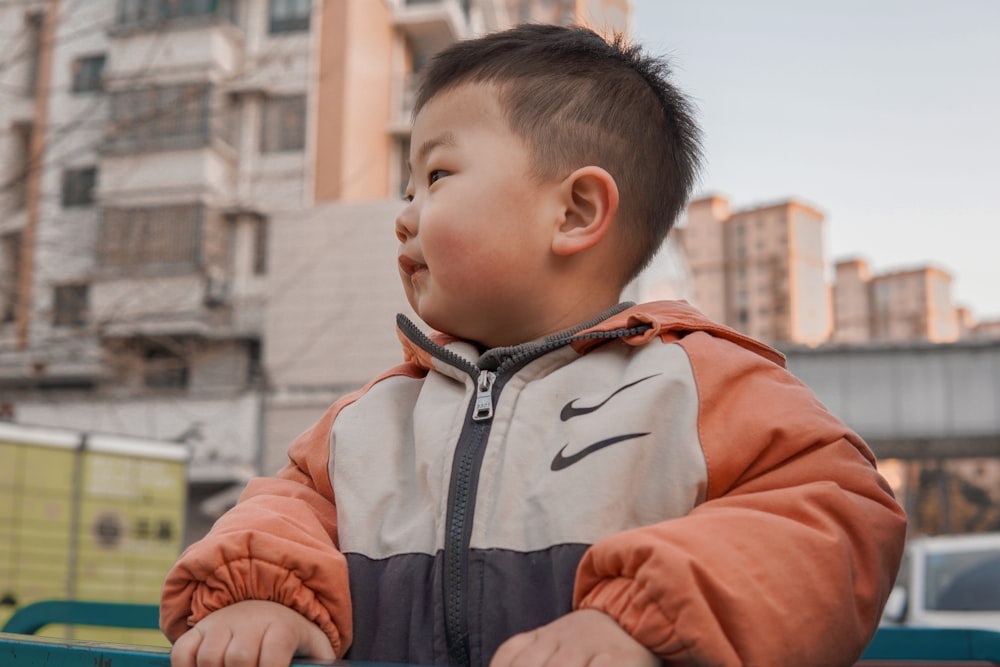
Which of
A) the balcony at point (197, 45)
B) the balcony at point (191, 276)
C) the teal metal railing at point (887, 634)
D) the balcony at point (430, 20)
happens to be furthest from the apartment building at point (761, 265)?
the teal metal railing at point (887, 634)

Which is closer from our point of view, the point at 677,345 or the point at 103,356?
the point at 677,345

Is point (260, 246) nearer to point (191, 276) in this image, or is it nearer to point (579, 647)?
point (191, 276)

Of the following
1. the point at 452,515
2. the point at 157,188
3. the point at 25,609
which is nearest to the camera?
the point at 452,515

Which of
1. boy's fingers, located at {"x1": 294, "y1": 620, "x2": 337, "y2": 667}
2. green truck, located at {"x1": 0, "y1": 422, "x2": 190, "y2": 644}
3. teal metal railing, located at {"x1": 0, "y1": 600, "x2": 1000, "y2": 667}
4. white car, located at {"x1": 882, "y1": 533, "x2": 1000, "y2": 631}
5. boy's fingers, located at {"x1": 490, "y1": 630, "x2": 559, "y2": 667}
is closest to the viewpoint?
boy's fingers, located at {"x1": 490, "y1": 630, "x2": 559, "y2": 667}

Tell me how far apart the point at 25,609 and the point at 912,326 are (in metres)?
69.7

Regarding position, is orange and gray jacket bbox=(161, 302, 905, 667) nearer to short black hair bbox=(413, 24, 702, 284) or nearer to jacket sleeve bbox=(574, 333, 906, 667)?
jacket sleeve bbox=(574, 333, 906, 667)

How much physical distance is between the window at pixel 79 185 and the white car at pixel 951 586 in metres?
19.2


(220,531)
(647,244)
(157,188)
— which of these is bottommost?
(220,531)

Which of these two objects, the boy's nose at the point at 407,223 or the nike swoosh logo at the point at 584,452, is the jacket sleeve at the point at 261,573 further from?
the boy's nose at the point at 407,223

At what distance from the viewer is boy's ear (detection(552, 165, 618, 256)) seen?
1.58 metres

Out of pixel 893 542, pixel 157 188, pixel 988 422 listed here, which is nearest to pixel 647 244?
pixel 893 542

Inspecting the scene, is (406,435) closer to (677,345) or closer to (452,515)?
(452,515)

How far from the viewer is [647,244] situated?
5.59 feet

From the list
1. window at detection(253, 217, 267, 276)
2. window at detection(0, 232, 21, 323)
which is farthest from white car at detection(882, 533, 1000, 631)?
window at detection(253, 217, 267, 276)
